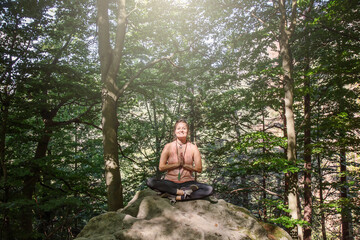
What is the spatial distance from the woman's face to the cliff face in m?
1.26

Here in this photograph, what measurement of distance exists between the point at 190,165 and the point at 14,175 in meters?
6.02

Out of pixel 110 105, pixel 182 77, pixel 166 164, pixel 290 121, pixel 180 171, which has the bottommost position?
pixel 180 171

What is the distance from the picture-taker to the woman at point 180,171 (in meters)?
3.55

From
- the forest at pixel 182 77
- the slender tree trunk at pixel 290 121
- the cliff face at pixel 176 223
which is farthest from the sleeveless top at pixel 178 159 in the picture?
the slender tree trunk at pixel 290 121

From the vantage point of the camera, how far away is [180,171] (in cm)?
378

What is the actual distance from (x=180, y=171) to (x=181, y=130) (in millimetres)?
820

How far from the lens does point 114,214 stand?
316 centimetres

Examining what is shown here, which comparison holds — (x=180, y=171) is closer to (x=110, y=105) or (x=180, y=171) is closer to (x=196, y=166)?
(x=196, y=166)

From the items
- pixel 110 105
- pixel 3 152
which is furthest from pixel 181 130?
pixel 3 152

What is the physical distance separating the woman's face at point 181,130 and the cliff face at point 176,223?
1259 mm

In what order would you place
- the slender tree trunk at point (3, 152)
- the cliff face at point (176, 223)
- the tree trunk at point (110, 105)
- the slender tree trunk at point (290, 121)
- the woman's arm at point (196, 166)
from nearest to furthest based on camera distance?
the cliff face at point (176, 223), the woman's arm at point (196, 166), the slender tree trunk at point (290, 121), the slender tree trunk at point (3, 152), the tree trunk at point (110, 105)

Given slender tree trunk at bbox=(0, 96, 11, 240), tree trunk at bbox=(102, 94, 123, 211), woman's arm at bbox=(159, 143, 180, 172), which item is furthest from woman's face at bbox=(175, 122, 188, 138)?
slender tree trunk at bbox=(0, 96, 11, 240)

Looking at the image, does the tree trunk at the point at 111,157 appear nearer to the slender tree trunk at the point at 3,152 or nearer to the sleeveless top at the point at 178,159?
the sleeveless top at the point at 178,159

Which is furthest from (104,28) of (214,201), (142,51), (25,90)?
(214,201)
